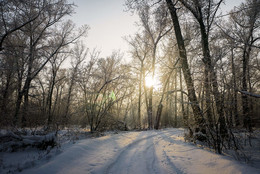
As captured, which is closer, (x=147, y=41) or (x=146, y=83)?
(x=147, y=41)

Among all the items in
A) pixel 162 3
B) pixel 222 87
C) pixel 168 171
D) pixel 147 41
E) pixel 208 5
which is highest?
pixel 147 41

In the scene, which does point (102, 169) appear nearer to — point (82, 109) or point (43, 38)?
point (82, 109)

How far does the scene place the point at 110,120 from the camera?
12477 mm

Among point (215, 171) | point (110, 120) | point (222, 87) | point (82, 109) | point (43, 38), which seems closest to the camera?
point (215, 171)

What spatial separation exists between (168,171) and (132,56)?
58.6 feet

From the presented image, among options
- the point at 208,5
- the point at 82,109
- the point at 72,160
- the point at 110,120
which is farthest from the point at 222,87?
the point at 110,120

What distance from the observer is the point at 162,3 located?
740 cm

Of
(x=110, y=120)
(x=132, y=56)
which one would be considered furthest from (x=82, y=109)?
(x=132, y=56)

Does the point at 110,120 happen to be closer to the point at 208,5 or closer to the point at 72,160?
the point at 72,160

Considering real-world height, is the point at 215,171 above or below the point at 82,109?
below

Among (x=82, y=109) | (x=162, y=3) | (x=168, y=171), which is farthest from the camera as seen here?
(x=82, y=109)

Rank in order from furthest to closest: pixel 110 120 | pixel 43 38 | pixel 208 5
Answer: pixel 43 38 < pixel 110 120 < pixel 208 5

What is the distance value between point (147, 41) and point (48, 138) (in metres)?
16.1

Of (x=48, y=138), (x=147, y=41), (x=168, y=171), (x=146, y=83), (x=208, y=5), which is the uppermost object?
(x=147, y=41)
